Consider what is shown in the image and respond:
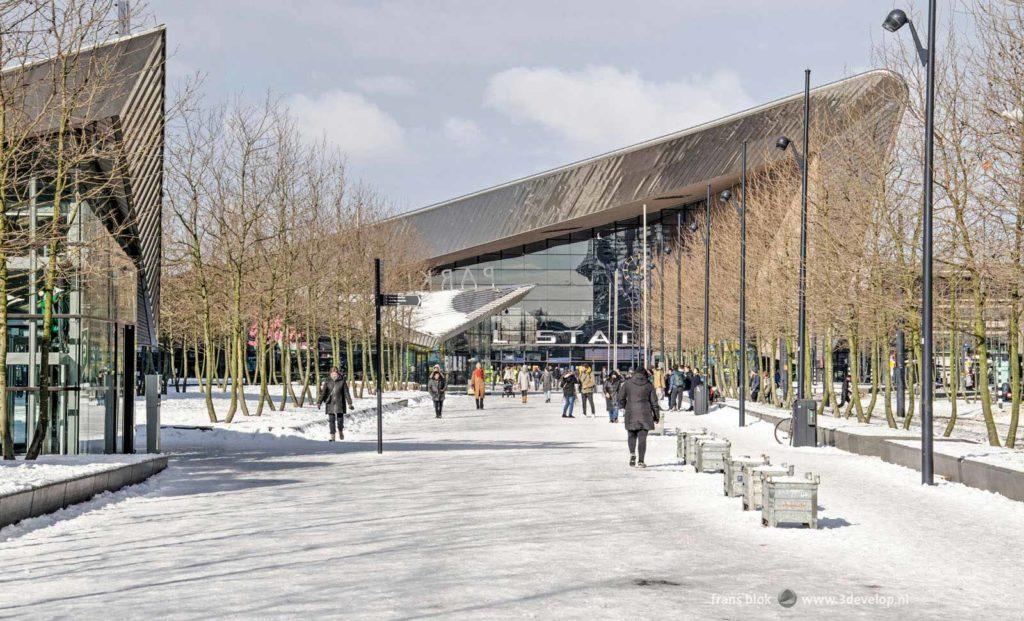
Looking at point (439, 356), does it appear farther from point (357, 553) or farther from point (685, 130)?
point (357, 553)

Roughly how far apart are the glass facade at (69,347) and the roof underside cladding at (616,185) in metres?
57.5

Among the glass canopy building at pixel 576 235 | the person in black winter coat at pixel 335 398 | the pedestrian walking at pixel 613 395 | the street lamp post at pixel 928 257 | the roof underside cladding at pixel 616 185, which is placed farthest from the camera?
the glass canopy building at pixel 576 235

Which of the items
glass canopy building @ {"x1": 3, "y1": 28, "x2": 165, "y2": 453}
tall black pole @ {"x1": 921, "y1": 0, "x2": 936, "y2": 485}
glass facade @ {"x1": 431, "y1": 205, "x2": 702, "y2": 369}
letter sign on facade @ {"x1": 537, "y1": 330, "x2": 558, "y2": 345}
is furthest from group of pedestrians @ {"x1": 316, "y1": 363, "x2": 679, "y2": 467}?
letter sign on facade @ {"x1": 537, "y1": 330, "x2": 558, "y2": 345}

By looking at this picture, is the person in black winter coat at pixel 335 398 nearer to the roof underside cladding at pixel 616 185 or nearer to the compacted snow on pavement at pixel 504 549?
the compacted snow on pavement at pixel 504 549

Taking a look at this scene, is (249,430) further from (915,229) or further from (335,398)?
(915,229)

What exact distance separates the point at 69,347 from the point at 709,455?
9.64 meters

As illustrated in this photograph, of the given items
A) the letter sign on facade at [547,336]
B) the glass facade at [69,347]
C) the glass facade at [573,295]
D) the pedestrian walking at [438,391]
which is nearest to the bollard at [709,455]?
the glass facade at [69,347]

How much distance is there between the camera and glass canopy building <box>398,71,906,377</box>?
85875 millimetres

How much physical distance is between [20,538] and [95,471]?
134 inches

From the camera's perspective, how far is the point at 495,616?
715 centimetres

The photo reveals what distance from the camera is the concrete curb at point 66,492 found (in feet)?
37.9

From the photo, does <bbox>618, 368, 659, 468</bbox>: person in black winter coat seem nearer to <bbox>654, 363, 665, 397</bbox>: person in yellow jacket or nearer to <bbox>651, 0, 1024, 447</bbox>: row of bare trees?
<bbox>651, 0, 1024, 447</bbox>: row of bare trees

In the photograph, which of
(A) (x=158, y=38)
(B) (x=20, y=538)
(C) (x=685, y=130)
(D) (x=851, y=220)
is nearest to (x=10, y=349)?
(A) (x=158, y=38)

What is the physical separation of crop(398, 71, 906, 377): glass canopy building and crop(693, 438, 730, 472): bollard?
64.7 meters
